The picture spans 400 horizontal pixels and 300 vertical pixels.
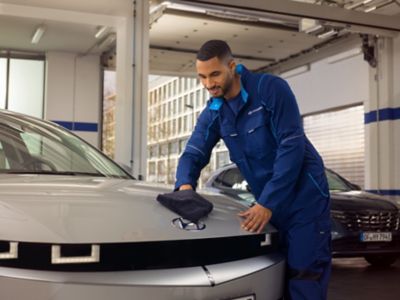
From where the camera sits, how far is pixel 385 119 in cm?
1275

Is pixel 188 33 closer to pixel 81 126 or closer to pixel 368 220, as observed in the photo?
pixel 81 126

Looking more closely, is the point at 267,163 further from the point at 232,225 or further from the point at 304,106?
the point at 304,106

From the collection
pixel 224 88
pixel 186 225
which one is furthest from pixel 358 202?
pixel 186 225

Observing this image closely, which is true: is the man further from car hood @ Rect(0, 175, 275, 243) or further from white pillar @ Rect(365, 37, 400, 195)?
white pillar @ Rect(365, 37, 400, 195)

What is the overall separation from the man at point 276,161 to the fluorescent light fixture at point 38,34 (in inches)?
448

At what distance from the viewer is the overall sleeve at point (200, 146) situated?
268 cm

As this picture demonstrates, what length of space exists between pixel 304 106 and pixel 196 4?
7.17m

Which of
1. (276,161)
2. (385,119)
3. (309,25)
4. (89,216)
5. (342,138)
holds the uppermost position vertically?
(309,25)

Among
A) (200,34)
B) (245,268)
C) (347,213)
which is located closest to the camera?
(245,268)

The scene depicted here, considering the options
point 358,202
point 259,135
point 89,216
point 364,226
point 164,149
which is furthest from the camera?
point 164,149

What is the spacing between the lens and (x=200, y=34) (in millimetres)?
13461

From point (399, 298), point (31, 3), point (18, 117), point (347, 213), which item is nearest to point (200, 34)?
point (31, 3)

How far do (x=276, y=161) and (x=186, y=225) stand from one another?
0.57 m

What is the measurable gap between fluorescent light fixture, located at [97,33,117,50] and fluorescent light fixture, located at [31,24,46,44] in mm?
1547
